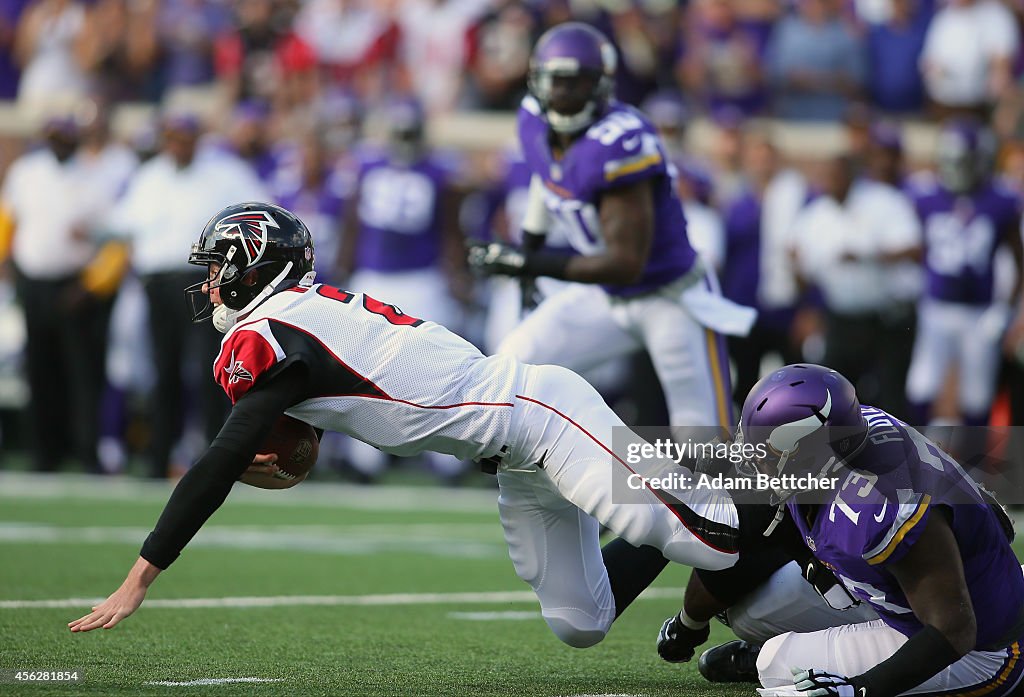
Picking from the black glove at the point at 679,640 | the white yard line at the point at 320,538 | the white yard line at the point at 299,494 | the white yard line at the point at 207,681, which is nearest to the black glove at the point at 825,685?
the black glove at the point at 679,640

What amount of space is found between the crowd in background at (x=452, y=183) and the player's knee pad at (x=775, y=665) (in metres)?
5.43

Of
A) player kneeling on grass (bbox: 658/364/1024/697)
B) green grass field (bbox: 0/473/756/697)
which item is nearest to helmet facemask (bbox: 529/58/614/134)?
green grass field (bbox: 0/473/756/697)

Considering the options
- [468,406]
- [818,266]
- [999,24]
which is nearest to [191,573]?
[468,406]

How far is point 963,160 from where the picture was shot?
8938 millimetres

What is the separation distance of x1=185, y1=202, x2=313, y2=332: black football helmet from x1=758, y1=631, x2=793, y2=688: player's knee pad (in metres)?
1.48

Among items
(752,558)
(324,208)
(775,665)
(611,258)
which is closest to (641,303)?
(611,258)

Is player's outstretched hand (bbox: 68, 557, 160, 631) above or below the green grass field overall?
above

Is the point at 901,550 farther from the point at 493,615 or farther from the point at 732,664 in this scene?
the point at 493,615

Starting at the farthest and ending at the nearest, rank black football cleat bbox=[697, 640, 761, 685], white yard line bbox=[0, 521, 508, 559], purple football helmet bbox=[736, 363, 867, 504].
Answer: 1. white yard line bbox=[0, 521, 508, 559]
2. black football cleat bbox=[697, 640, 761, 685]
3. purple football helmet bbox=[736, 363, 867, 504]

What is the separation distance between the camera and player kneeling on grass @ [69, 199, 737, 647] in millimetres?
3768

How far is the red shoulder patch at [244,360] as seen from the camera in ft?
12.2

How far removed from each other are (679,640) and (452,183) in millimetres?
6260

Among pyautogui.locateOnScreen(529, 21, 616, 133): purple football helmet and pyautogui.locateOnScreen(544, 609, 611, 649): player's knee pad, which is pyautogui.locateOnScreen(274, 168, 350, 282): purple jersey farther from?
pyautogui.locateOnScreen(544, 609, 611, 649): player's knee pad

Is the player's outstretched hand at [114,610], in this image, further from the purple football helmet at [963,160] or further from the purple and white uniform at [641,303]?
the purple football helmet at [963,160]
